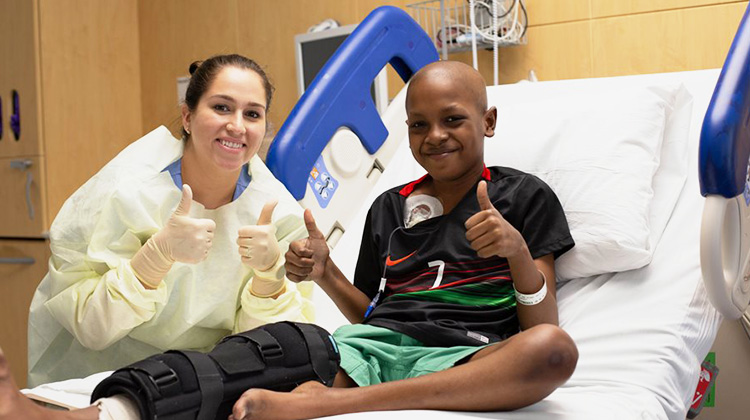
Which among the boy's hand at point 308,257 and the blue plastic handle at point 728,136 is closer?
the blue plastic handle at point 728,136

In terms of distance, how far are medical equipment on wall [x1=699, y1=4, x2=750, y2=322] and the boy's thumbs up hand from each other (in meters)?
0.85

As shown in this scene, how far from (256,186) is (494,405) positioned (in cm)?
90

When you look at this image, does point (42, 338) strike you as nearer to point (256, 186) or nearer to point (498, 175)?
point (256, 186)

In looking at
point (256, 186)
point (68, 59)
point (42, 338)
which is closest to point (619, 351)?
point (256, 186)

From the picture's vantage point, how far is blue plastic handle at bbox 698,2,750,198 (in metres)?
1.45

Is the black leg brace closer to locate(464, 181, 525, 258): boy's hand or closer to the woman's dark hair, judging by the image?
locate(464, 181, 525, 258): boy's hand

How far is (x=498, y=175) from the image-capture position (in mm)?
1776

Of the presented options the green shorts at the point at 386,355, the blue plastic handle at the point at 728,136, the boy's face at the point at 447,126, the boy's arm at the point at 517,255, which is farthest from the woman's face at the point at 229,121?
the blue plastic handle at the point at 728,136

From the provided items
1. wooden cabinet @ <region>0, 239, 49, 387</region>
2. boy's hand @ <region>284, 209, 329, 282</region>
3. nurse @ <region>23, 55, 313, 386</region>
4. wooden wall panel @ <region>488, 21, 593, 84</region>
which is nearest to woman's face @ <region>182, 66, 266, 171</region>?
nurse @ <region>23, 55, 313, 386</region>

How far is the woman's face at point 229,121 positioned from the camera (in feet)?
5.98

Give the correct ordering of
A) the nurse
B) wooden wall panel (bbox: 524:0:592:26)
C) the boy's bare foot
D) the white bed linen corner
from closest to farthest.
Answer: the boy's bare foot
the white bed linen corner
the nurse
wooden wall panel (bbox: 524:0:592:26)

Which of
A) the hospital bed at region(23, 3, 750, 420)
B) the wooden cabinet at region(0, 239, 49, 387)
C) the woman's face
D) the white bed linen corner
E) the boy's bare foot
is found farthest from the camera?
the wooden cabinet at region(0, 239, 49, 387)

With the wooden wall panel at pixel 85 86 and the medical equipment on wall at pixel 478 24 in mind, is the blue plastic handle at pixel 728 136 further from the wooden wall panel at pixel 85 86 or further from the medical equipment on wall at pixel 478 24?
the wooden wall panel at pixel 85 86

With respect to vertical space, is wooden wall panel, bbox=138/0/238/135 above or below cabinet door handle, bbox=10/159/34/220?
above
